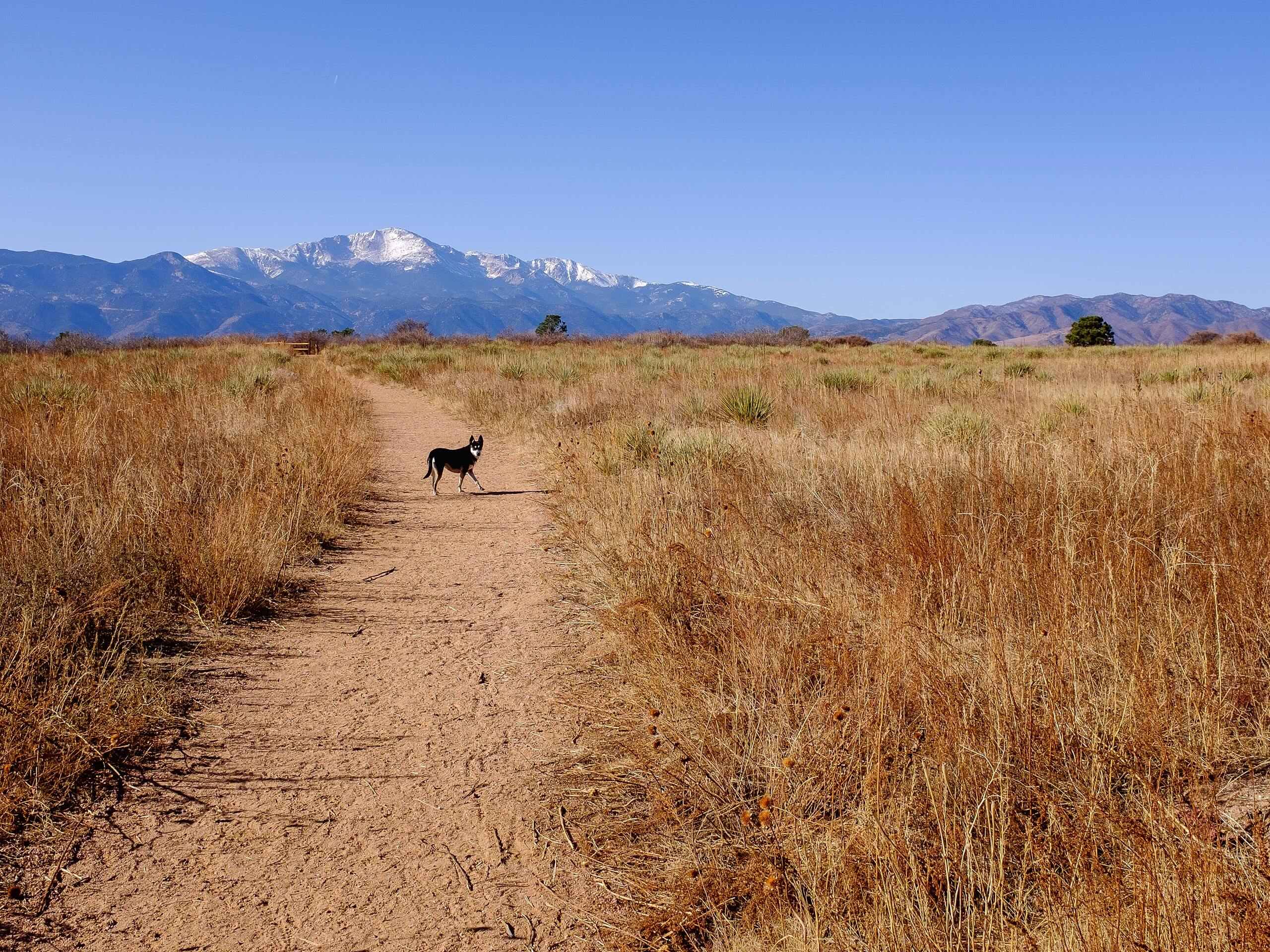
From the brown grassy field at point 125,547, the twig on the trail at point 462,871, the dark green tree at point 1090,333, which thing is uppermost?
the dark green tree at point 1090,333

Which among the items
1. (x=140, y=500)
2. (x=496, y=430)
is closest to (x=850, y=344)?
(x=496, y=430)

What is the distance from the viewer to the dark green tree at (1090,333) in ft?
173

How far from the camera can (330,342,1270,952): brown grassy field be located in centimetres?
192

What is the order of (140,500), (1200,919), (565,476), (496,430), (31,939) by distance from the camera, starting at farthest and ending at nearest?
1. (496,430)
2. (565,476)
3. (140,500)
4. (31,939)
5. (1200,919)

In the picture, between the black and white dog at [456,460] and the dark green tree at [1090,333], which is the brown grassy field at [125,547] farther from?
the dark green tree at [1090,333]

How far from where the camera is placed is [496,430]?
542 inches

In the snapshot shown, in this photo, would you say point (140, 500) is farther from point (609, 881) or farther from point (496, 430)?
point (496, 430)

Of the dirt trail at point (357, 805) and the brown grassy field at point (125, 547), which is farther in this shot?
the brown grassy field at point (125, 547)

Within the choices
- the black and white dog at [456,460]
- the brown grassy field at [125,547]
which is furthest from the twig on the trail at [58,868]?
the black and white dog at [456,460]

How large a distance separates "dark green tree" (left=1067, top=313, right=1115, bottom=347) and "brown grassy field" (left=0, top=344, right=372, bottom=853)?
5595 cm

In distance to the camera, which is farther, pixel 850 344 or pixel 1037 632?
pixel 850 344

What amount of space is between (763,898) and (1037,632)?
156 centimetres

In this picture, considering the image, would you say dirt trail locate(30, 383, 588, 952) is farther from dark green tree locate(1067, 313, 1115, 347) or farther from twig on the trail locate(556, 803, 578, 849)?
dark green tree locate(1067, 313, 1115, 347)

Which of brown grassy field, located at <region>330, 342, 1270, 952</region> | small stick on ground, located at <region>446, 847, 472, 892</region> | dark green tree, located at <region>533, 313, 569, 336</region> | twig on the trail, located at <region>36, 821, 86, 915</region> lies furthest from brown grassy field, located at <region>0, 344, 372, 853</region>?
dark green tree, located at <region>533, 313, 569, 336</region>
